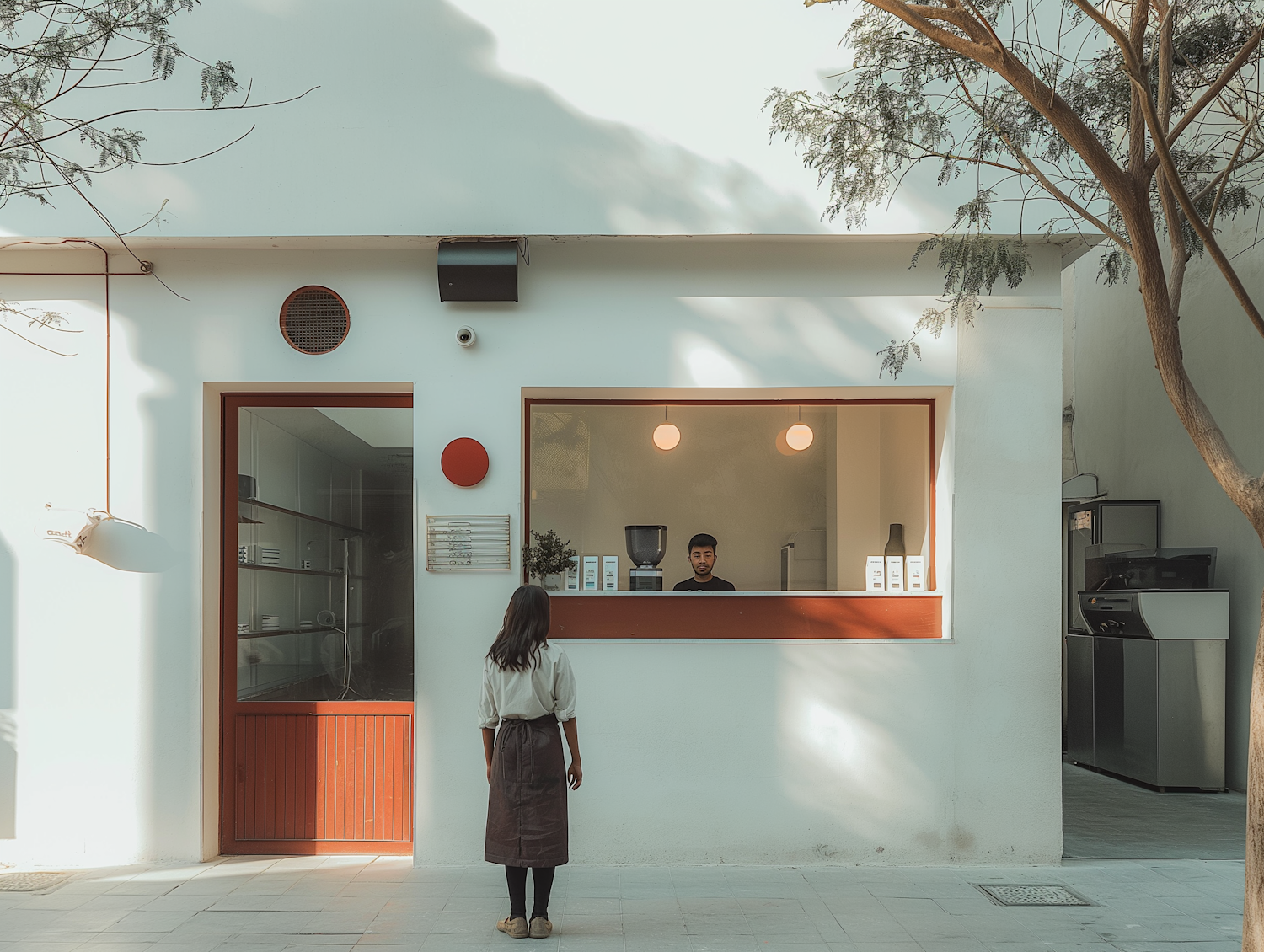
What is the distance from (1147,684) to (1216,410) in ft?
8.14

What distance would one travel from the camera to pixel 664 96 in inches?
237

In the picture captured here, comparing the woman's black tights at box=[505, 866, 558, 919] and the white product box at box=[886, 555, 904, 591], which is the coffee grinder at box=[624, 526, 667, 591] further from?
the woman's black tights at box=[505, 866, 558, 919]

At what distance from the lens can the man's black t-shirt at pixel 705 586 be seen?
641cm

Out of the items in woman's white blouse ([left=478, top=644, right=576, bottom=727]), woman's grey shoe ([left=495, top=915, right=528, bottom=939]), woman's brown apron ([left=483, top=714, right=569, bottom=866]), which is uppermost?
woman's white blouse ([left=478, top=644, right=576, bottom=727])

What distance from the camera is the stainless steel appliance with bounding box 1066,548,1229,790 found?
8.38 meters

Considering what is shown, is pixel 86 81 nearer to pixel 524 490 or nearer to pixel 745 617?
pixel 524 490

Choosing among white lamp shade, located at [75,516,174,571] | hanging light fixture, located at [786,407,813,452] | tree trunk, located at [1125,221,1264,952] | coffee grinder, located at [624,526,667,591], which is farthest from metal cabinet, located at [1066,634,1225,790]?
white lamp shade, located at [75,516,174,571]

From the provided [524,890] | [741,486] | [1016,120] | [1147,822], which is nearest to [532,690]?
[524,890]

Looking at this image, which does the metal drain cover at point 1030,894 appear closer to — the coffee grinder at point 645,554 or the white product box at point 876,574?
the white product box at point 876,574

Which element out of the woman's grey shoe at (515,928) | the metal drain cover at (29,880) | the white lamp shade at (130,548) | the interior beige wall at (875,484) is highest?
the interior beige wall at (875,484)

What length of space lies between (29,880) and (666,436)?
14.6 ft

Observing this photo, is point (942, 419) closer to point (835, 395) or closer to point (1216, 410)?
point (835, 395)

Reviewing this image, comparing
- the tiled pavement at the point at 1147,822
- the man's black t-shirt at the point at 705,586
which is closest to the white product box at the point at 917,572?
the man's black t-shirt at the point at 705,586

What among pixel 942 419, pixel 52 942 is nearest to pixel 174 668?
pixel 52 942
